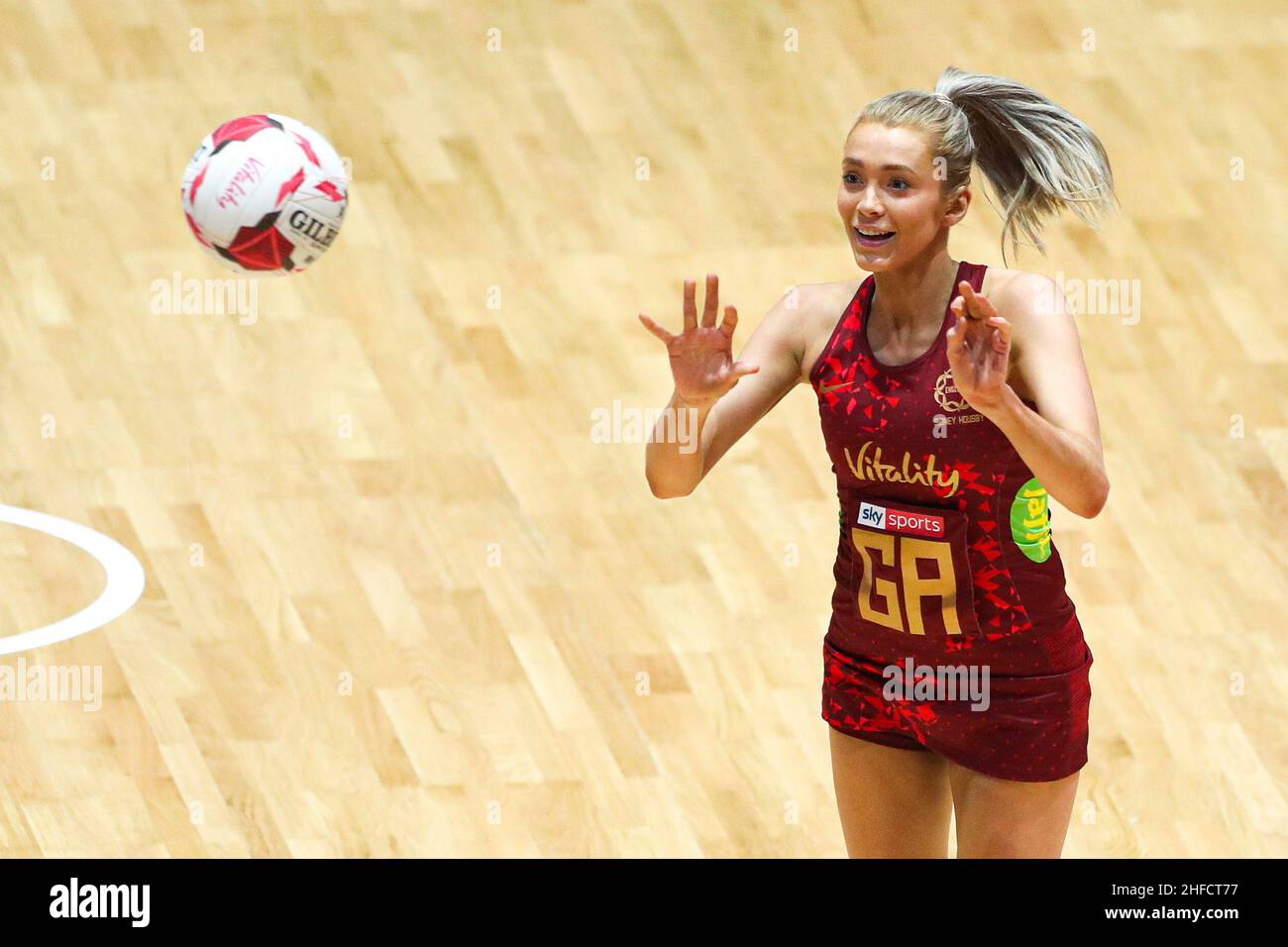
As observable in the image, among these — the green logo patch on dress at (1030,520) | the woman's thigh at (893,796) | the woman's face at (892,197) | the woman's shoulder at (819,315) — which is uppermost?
the woman's face at (892,197)

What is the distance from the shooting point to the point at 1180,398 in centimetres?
636

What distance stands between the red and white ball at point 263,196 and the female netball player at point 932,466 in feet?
4.03

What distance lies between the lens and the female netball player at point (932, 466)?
3453mm

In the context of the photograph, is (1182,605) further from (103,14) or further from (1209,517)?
(103,14)

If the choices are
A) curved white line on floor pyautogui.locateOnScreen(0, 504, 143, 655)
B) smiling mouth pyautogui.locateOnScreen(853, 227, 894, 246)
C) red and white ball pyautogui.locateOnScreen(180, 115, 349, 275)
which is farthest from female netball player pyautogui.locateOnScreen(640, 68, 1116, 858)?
curved white line on floor pyautogui.locateOnScreen(0, 504, 143, 655)

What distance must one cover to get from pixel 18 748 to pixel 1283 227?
423 centimetres

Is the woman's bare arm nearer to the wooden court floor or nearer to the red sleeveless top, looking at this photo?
the red sleeveless top

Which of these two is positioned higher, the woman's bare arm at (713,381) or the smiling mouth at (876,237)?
the smiling mouth at (876,237)

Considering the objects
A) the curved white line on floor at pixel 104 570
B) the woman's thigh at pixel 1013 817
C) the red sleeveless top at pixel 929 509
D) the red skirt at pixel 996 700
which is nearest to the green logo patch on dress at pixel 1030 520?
the red sleeveless top at pixel 929 509

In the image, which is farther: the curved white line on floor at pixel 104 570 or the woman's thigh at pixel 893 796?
the curved white line on floor at pixel 104 570

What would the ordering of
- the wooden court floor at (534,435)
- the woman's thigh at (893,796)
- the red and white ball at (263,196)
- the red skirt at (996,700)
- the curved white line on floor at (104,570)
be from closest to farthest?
the red skirt at (996,700)
the woman's thigh at (893,796)
the red and white ball at (263,196)
the wooden court floor at (534,435)
the curved white line on floor at (104,570)

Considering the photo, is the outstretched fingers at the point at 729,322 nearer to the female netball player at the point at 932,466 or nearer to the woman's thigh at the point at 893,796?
the female netball player at the point at 932,466

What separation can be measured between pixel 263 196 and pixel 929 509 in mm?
1705

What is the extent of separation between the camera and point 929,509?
137 inches
